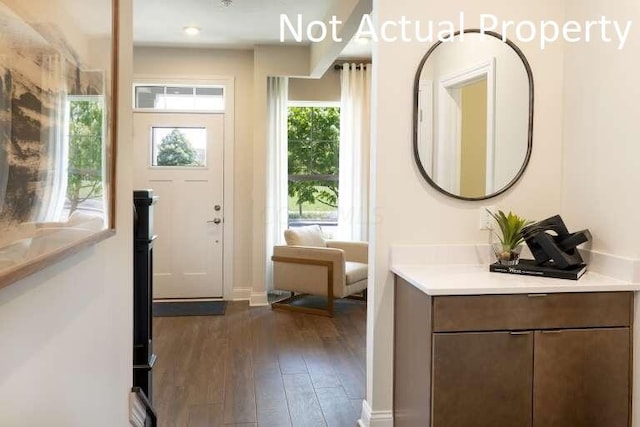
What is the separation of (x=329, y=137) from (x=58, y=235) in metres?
5.43

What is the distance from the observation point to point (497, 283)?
206 centimetres

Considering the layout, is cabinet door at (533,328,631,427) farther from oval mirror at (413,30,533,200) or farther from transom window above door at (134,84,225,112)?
transom window above door at (134,84,225,112)

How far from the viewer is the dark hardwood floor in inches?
112

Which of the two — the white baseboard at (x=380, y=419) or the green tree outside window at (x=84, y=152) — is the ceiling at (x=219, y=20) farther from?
the green tree outside window at (x=84, y=152)

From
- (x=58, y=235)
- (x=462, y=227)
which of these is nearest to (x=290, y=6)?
(x=462, y=227)

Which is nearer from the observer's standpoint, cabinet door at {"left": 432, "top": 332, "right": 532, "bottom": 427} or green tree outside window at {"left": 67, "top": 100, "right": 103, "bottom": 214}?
green tree outside window at {"left": 67, "top": 100, "right": 103, "bottom": 214}

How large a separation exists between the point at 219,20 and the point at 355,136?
2.06m

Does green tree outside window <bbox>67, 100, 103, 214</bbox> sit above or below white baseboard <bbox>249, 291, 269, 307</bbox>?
above

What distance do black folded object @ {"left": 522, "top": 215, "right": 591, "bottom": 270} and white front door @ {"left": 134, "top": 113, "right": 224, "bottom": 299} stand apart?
397 cm

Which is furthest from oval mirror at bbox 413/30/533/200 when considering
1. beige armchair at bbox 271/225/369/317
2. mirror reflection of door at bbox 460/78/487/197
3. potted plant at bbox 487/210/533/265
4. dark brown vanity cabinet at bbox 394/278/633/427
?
beige armchair at bbox 271/225/369/317

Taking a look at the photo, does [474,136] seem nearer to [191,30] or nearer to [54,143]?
[54,143]

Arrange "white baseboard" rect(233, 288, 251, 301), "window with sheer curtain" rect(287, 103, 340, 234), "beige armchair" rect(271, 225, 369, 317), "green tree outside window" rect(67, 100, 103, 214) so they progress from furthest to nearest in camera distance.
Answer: "window with sheer curtain" rect(287, 103, 340, 234)
"white baseboard" rect(233, 288, 251, 301)
"beige armchair" rect(271, 225, 369, 317)
"green tree outside window" rect(67, 100, 103, 214)

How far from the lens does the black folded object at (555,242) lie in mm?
2193

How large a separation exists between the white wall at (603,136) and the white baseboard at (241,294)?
3.91 m
